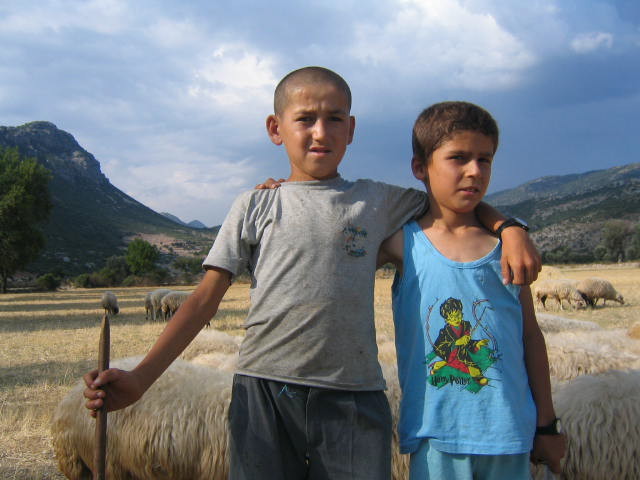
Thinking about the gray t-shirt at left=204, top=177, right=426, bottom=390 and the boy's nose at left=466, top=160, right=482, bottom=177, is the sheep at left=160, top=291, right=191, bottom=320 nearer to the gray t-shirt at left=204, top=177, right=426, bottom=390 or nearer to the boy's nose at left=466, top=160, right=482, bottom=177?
the gray t-shirt at left=204, top=177, right=426, bottom=390

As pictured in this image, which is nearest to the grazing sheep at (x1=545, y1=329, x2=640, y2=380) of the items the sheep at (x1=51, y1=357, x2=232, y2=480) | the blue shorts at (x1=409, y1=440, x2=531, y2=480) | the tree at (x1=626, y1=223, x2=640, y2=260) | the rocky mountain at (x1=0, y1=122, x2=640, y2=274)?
the blue shorts at (x1=409, y1=440, x2=531, y2=480)

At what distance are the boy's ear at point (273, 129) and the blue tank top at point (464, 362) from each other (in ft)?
2.72

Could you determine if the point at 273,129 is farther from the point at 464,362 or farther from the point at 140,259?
the point at 140,259

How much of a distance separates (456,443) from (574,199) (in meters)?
144

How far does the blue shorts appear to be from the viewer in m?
1.93

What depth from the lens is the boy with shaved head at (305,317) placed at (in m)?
1.90

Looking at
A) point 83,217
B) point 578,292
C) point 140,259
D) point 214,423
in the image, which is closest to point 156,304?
point 578,292

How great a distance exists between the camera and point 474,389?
1.97 metres

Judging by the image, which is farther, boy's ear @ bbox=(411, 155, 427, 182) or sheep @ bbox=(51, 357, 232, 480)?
sheep @ bbox=(51, 357, 232, 480)

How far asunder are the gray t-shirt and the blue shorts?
1.15 ft

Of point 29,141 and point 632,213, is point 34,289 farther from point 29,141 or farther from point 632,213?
point 29,141

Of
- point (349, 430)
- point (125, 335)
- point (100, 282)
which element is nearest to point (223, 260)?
point (349, 430)

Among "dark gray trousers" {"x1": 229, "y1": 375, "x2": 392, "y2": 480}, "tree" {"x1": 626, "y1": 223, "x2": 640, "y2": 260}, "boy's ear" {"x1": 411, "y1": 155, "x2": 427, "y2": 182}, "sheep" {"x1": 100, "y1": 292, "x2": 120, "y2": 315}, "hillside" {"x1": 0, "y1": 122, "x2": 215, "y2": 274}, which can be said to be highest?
"hillside" {"x1": 0, "y1": 122, "x2": 215, "y2": 274}

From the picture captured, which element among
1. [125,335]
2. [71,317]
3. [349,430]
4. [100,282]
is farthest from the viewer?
[100,282]
